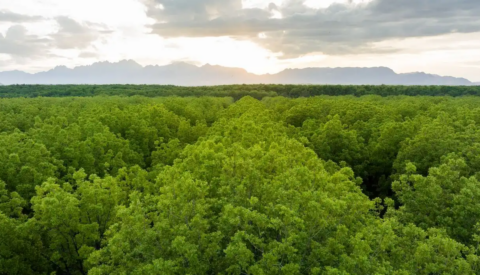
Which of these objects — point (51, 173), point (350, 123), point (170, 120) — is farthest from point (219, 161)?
point (350, 123)

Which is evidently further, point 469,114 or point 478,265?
point 469,114

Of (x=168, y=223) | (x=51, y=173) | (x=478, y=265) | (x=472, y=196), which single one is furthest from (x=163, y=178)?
(x=472, y=196)

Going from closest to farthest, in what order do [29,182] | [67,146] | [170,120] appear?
[29,182] → [67,146] → [170,120]

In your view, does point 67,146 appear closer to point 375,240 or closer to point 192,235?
point 192,235

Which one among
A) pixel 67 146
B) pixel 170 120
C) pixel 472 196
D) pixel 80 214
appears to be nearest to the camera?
pixel 472 196

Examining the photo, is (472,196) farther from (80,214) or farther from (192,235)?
(80,214)

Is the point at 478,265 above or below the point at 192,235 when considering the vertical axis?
below

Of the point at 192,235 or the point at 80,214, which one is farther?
the point at 80,214

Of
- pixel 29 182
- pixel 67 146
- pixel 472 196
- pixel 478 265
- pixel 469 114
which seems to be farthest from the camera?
pixel 469 114

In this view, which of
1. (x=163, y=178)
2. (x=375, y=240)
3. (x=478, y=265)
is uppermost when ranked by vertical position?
(x=163, y=178)
